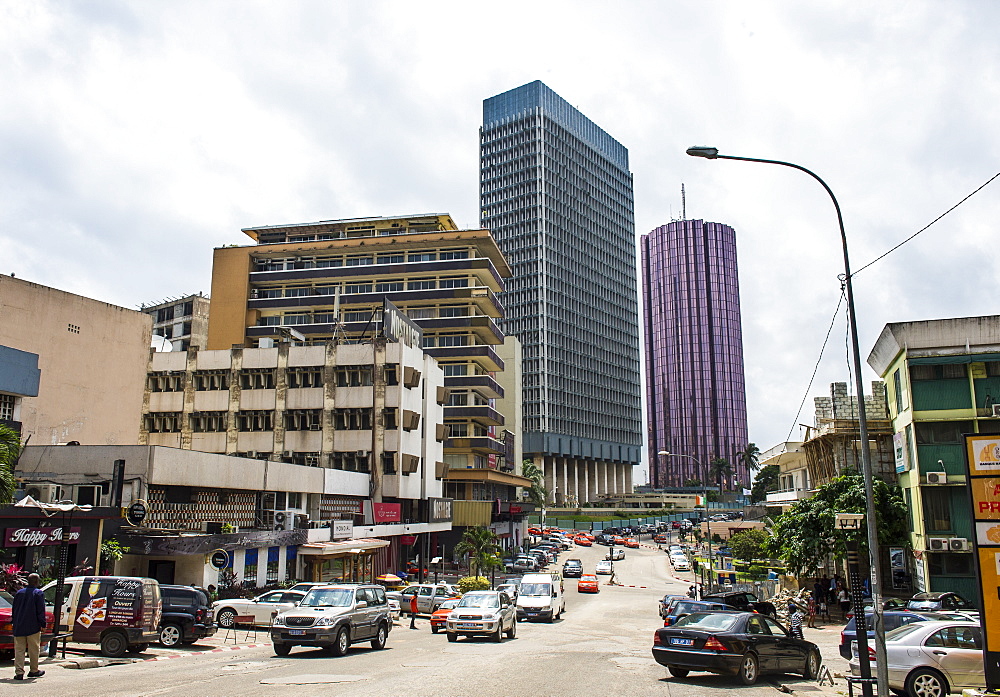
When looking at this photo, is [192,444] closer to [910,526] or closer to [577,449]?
[910,526]

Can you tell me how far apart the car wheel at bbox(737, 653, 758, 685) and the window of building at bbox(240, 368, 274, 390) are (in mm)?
52340

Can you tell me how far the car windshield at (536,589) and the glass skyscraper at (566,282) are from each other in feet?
400

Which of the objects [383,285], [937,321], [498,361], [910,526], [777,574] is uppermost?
[383,285]

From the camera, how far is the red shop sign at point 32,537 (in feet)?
77.7

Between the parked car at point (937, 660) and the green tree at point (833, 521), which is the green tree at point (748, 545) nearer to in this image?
the green tree at point (833, 521)

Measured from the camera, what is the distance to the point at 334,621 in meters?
19.6

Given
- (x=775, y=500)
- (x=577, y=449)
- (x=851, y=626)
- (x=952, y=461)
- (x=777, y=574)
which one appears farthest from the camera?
(x=577, y=449)

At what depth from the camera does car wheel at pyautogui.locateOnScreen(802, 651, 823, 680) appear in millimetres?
17672

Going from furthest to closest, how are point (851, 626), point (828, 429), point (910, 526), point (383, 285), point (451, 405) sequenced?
point (383, 285), point (451, 405), point (828, 429), point (910, 526), point (851, 626)

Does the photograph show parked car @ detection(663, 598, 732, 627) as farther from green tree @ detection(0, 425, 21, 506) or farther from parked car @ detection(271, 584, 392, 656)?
green tree @ detection(0, 425, 21, 506)

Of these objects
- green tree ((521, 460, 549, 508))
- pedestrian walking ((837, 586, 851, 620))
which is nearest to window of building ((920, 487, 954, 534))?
pedestrian walking ((837, 586, 851, 620))

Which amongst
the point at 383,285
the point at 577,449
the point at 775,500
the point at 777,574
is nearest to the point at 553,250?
the point at 577,449

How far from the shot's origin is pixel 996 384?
35219 mm

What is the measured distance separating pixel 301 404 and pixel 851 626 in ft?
158
